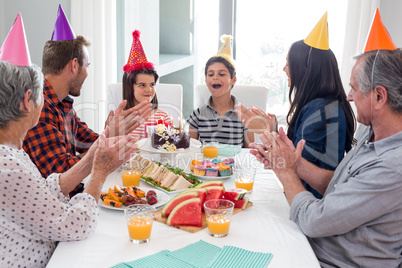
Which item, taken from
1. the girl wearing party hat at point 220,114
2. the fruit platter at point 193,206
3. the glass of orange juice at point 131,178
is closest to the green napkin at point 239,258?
the fruit platter at point 193,206

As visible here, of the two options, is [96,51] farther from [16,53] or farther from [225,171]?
[16,53]

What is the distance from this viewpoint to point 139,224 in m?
1.25

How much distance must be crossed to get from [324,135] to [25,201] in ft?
4.20

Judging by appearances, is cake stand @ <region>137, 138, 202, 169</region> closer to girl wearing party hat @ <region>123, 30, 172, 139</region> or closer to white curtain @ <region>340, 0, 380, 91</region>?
girl wearing party hat @ <region>123, 30, 172, 139</region>

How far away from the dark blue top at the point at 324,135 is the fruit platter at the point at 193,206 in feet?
1.55

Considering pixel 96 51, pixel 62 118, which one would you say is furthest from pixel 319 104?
pixel 96 51

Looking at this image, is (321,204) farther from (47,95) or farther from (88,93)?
(88,93)

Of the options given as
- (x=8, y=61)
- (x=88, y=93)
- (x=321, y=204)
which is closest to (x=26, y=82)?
(x=8, y=61)

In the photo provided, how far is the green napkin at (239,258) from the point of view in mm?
1140

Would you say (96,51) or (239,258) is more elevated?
(96,51)

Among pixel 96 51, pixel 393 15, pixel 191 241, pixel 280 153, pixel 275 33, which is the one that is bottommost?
pixel 191 241

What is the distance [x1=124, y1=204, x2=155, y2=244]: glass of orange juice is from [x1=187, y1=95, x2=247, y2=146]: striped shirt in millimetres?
1596

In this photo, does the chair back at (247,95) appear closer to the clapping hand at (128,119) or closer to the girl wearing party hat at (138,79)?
the girl wearing party hat at (138,79)

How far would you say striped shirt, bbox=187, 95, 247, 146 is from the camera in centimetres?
286
